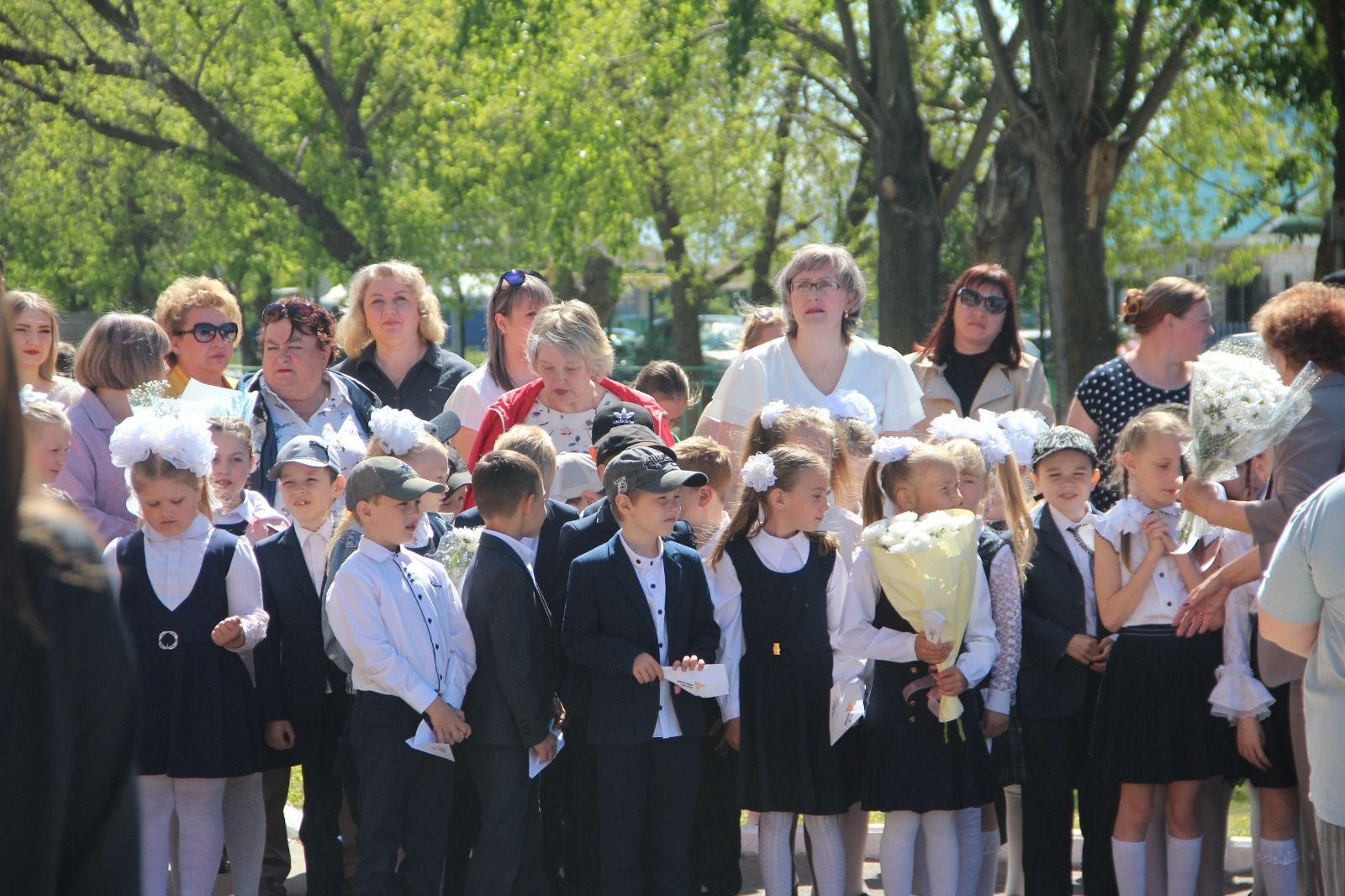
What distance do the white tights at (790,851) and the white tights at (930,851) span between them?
19 cm

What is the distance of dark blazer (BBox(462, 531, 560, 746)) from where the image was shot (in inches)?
183

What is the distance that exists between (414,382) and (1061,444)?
2826mm

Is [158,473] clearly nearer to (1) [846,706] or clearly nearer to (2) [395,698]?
(2) [395,698]

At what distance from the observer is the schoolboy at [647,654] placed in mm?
4633

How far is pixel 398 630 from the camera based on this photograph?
178 inches

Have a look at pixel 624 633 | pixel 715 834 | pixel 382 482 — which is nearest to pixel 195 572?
pixel 382 482

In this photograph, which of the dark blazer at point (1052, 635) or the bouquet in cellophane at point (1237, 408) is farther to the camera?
the dark blazer at point (1052, 635)

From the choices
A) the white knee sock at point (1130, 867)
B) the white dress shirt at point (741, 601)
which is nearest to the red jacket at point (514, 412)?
the white dress shirt at point (741, 601)

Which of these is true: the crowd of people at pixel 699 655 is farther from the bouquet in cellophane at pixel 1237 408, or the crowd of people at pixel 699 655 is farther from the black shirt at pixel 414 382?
the black shirt at pixel 414 382

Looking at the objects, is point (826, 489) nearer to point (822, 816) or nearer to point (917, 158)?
point (822, 816)

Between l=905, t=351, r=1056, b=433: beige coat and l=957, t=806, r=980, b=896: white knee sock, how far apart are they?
193 cm

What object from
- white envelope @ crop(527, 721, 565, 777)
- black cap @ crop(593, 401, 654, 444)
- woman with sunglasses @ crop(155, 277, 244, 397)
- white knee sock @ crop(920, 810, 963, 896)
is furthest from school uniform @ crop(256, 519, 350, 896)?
white knee sock @ crop(920, 810, 963, 896)

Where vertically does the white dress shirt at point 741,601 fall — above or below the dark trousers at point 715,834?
above

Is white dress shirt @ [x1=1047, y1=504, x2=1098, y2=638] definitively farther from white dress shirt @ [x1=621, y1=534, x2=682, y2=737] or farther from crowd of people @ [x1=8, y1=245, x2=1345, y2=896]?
white dress shirt @ [x1=621, y1=534, x2=682, y2=737]
